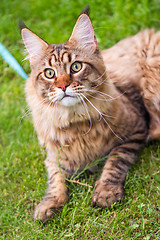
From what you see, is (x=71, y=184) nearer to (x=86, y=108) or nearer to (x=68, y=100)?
(x=86, y=108)

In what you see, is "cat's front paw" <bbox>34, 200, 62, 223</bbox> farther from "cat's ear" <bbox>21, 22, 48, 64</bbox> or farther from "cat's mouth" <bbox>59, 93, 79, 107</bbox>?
"cat's ear" <bbox>21, 22, 48, 64</bbox>

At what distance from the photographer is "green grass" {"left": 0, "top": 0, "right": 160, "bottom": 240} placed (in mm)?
2049

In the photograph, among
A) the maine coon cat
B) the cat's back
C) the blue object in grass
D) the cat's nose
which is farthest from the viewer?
the blue object in grass

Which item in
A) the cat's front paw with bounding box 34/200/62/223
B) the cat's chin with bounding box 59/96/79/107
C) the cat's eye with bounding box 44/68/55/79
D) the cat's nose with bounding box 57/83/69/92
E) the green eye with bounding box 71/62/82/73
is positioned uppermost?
the cat's eye with bounding box 44/68/55/79

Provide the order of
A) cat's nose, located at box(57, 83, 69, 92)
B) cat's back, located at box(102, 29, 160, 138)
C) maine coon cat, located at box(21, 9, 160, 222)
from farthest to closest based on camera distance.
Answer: cat's back, located at box(102, 29, 160, 138) → maine coon cat, located at box(21, 9, 160, 222) → cat's nose, located at box(57, 83, 69, 92)

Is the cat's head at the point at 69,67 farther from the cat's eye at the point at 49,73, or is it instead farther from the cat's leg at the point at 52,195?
the cat's leg at the point at 52,195

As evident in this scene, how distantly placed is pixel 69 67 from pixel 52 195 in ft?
3.16

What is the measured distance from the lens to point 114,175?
2.30m

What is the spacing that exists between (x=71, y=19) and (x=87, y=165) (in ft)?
7.89

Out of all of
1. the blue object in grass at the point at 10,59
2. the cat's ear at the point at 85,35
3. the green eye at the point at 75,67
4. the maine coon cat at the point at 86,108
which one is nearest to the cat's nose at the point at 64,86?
the maine coon cat at the point at 86,108

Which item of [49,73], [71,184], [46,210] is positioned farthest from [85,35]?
[46,210]

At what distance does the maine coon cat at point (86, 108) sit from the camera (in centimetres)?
209

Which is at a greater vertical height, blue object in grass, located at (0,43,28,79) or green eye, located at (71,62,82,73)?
blue object in grass, located at (0,43,28,79)

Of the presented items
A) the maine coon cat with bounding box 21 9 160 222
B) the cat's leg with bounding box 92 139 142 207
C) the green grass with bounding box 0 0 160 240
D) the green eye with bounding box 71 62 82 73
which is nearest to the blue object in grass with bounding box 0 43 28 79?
the green grass with bounding box 0 0 160 240
